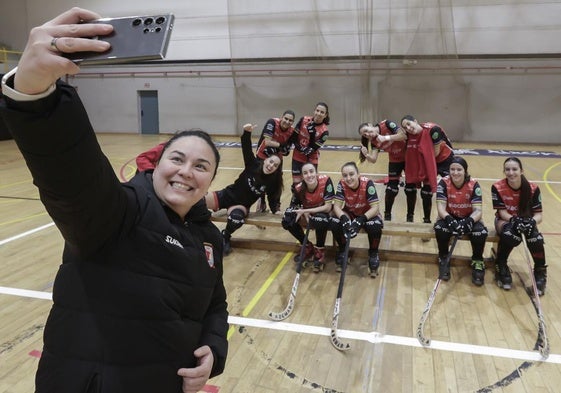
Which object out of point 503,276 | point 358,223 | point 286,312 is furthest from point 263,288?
point 503,276

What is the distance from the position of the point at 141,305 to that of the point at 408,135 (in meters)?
5.17

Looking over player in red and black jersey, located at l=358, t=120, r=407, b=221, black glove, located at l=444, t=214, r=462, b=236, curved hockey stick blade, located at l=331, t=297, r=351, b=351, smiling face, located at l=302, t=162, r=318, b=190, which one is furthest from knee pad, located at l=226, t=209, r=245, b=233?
black glove, located at l=444, t=214, r=462, b=236

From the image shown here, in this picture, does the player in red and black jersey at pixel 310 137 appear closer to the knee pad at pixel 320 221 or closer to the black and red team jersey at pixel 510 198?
the knee pad at pixel 320 221

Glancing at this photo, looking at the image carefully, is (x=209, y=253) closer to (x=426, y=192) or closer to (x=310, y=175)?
(x=310, y=175)

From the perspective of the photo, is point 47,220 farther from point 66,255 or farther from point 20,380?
point 66,255

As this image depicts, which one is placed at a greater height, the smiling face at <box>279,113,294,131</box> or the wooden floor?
the smiling face at <box>279,113,294,131</box>

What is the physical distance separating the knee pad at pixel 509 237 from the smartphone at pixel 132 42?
13.7 ft

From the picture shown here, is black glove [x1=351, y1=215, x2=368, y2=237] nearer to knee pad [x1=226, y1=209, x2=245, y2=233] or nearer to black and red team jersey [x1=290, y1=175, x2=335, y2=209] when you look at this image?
black and red team jersey [x1=290, y1=175, x2=335, y2=209]

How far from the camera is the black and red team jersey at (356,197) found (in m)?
4.69

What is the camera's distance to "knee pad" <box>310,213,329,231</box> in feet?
15.1

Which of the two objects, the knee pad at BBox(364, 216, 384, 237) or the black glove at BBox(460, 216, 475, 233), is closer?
the black glove at BBox(460, 216, 475, 233)

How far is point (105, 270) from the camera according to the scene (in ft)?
3.30

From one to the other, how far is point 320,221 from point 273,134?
199 cm

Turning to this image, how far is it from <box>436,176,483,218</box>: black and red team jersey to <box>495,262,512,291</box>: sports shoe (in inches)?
23.8
